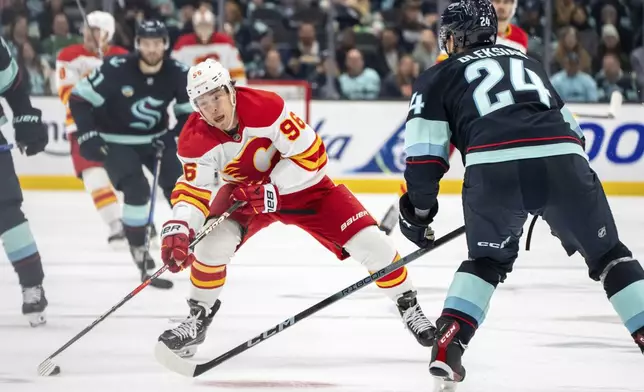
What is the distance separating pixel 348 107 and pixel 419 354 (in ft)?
14.7

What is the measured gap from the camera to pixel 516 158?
2.91 m

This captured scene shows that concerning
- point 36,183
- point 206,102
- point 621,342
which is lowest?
point 36,183

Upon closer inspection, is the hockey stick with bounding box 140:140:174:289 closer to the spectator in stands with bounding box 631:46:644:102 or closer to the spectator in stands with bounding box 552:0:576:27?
the spectator in stands with bounding box 552:0:576:27

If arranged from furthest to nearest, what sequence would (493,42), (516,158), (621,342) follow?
(621,342)
(493,42)
(516,158)

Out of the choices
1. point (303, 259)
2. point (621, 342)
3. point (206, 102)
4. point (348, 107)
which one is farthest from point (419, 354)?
point (348, 107)

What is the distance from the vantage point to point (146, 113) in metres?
5.55

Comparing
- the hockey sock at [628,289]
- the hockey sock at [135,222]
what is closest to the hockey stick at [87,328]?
the hockey sock at [628,289]

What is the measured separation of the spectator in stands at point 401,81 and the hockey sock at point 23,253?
14.3ft

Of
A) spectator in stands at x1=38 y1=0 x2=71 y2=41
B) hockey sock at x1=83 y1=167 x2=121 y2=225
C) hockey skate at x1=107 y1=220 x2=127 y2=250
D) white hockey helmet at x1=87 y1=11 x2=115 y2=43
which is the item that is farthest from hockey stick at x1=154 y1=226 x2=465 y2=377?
spectator in stands at x1=38 y1=0 x2=71 y2=41

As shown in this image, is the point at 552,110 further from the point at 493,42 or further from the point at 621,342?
the point at 621,342

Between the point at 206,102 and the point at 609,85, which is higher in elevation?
the point at 206,102

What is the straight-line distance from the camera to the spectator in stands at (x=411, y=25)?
8.80 metres

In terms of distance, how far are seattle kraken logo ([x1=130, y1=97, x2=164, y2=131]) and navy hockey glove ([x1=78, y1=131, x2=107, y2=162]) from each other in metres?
0.19

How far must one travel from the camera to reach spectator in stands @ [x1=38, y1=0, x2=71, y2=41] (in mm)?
8461
